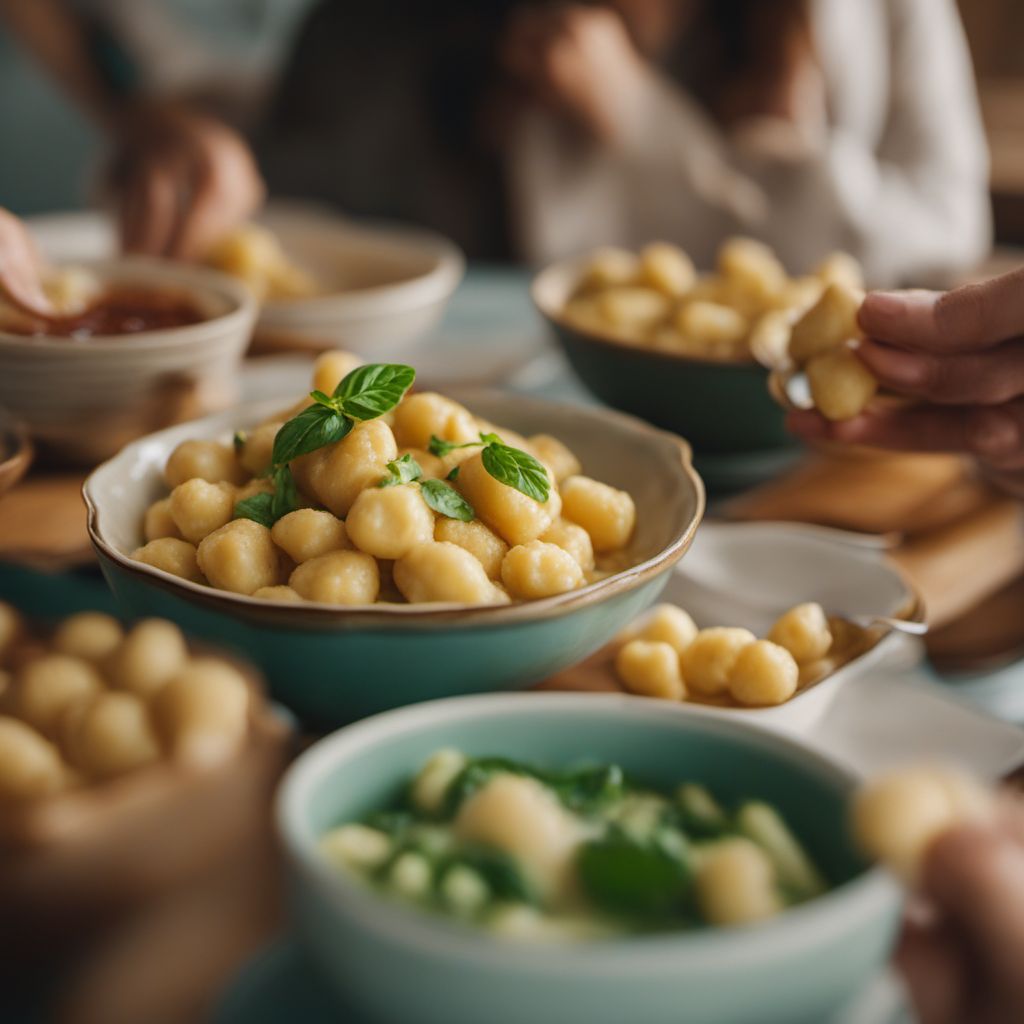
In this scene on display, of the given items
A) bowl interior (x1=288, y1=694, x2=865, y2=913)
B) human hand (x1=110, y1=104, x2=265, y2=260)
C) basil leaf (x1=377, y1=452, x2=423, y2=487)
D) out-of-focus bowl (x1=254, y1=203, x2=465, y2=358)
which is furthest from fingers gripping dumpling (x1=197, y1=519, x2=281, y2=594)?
human hand (x1=110, y1=104, x2=265, y2=260)

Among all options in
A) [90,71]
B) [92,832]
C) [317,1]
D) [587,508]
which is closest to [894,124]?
[317,1]

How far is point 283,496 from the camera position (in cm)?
94

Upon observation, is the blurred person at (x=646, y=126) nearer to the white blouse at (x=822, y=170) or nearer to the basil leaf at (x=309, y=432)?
the white blouse at (x=822, y=170)

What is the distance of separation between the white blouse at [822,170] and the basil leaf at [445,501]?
174 centimetres

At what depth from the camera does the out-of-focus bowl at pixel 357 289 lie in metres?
1.62

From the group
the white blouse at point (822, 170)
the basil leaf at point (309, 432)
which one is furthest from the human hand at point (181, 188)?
the basil leaf at point (309, 432)

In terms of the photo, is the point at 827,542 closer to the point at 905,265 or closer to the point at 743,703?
the point at 743,703

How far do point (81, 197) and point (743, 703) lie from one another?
500 centimetres

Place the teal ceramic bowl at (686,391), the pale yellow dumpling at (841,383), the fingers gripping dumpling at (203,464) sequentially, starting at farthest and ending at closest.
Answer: the teal ceramic bowl at (686,391), the pale yellow dumpling at (841,383), the fingers gripping dumpling at (203,464)

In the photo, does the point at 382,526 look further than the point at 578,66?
No

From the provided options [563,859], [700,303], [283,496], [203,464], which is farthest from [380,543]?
[700,303]

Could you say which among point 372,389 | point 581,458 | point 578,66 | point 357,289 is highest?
point 578,66

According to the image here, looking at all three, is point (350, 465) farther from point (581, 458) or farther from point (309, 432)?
point (581, 458)

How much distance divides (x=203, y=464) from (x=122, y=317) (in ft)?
1.53
